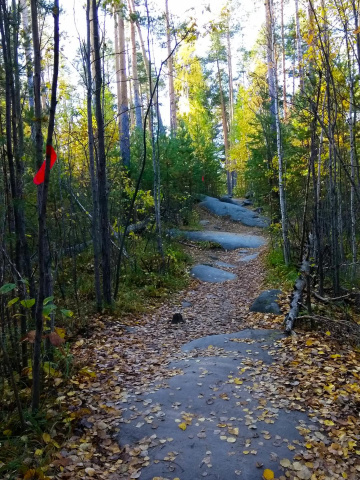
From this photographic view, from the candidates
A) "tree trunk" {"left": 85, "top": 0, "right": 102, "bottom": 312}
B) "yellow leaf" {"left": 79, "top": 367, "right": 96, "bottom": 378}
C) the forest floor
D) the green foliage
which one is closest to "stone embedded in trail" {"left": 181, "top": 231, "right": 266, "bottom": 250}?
the green foliage

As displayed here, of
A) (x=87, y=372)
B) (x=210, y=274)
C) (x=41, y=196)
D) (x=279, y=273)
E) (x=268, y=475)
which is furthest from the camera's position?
(x=210, y=274)

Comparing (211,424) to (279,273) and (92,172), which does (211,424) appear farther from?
(279,273)

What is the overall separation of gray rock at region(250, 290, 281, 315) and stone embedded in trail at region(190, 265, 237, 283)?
3.13 meters

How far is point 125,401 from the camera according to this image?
158 inches

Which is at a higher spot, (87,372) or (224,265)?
(87,372)

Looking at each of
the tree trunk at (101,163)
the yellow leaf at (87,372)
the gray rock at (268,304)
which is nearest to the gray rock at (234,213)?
the gray rock at (268,304)

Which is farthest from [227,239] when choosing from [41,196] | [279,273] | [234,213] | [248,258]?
[41,196]

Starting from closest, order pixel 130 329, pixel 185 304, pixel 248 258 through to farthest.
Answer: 1. pixel 130 329
2. pixel 185 304
3. pixel 248 258

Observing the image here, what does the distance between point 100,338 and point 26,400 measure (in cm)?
210

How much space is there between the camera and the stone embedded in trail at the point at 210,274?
1052 cm

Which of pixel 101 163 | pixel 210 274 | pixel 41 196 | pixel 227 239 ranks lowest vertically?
pixel 210 274

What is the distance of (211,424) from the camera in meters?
3.52

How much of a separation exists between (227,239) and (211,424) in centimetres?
1223

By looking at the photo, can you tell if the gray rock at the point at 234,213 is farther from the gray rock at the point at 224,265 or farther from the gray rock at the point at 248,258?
the gray rock at the point at 224,265
